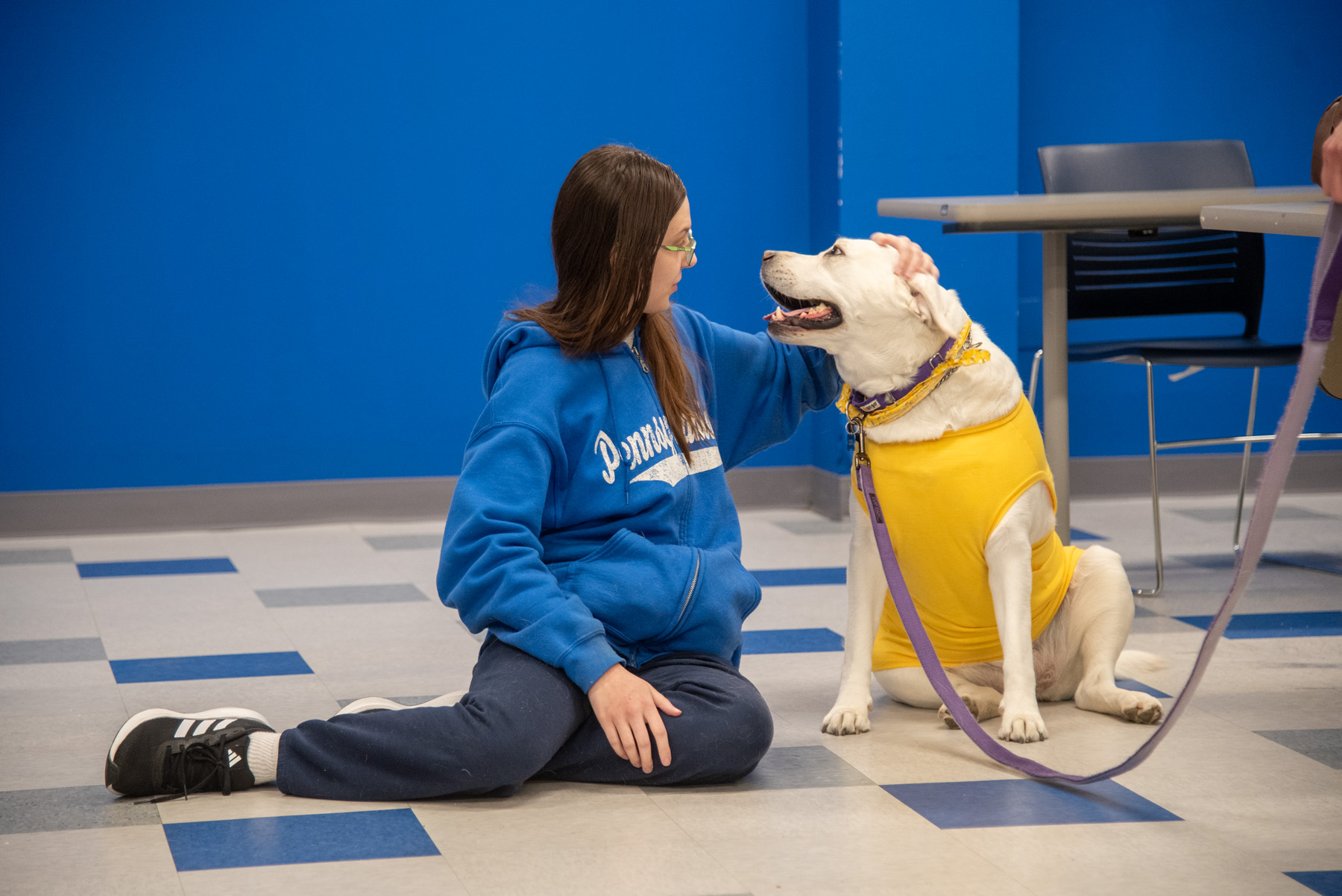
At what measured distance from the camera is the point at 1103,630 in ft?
7.96

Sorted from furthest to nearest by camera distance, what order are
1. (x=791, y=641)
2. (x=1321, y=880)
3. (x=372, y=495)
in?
(x=372, y=495) < (x=791, y=641) < (x=1321, y=880)

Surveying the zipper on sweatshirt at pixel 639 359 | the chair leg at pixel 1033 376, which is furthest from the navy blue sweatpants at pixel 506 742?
the chair leg at pixel 1033 376

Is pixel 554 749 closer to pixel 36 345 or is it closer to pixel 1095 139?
pixel 36 345

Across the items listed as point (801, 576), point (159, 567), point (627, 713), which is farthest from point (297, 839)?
point (159, 567)

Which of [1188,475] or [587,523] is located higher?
[587,523]

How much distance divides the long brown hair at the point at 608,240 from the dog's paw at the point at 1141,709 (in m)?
0.87

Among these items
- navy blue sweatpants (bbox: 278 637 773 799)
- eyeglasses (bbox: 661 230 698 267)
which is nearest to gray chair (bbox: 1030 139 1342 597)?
eyeglasses (bbox: 661 230 698 267)

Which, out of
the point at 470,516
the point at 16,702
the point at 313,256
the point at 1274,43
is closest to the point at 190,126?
the point at 313,256

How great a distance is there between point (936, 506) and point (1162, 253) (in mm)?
2184

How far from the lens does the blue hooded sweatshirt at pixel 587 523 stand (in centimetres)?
200

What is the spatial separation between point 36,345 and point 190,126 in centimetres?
80

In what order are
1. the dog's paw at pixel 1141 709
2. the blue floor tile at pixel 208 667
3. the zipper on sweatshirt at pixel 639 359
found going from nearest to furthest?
the zipper on sweatshirt at pixel 639 359 < the dog's paw at pixel 1141 709 < the blue floor tile at pixel 208 667

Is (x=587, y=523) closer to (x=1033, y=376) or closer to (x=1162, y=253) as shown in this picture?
(x=1033, y=376)

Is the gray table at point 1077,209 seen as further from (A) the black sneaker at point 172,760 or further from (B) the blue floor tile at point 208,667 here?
(A) the black sneaker at point 172,760
